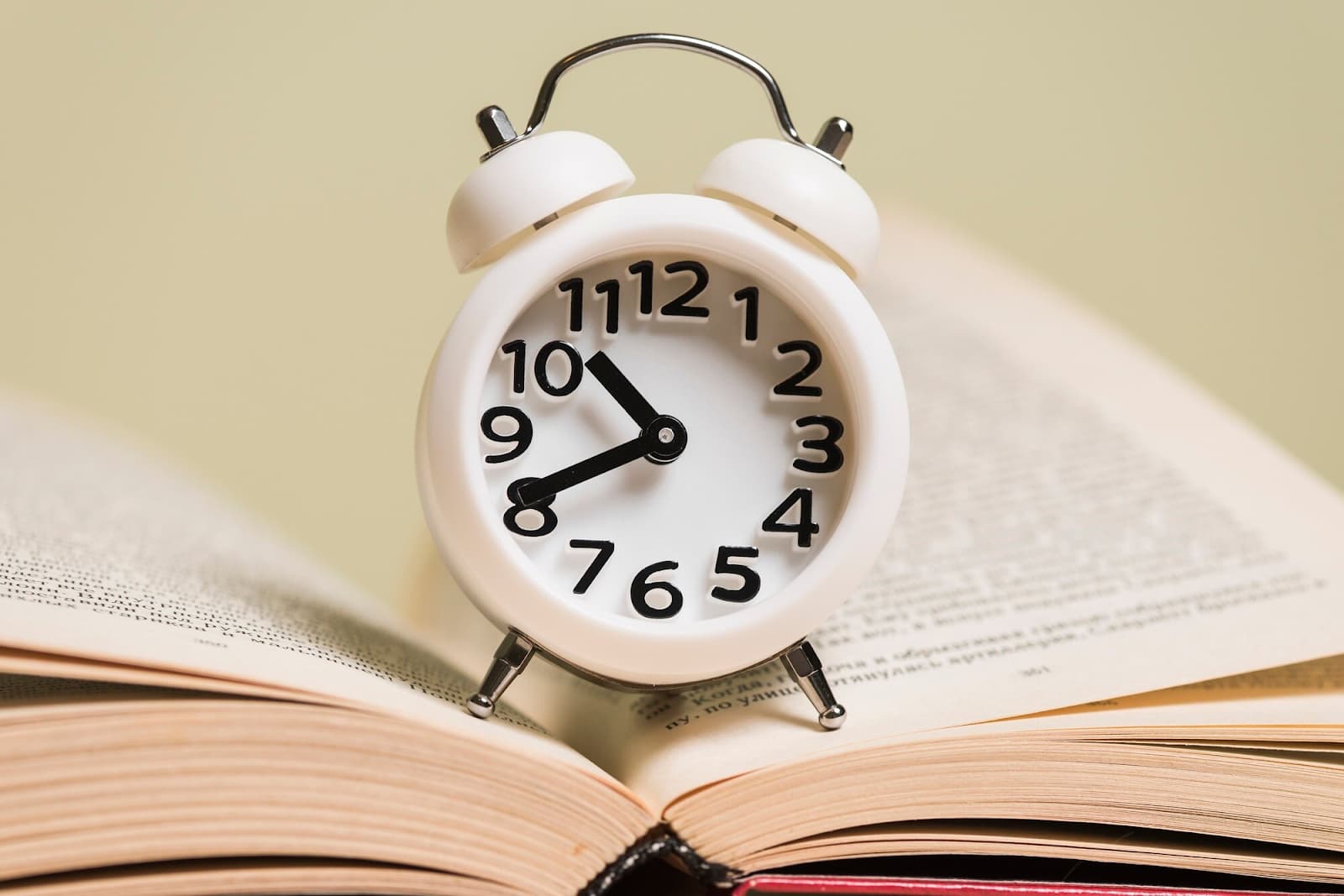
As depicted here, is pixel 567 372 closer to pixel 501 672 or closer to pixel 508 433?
pixel 508 433

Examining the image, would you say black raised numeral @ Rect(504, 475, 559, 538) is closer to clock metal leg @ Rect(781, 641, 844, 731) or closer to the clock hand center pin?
the clock hand center pin

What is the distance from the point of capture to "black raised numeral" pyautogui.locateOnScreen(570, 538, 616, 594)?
2.72 ft

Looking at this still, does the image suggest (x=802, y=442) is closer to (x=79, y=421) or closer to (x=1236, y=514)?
(x=1236, y=514)

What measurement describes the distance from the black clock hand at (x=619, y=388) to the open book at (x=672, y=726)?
9.1 inches

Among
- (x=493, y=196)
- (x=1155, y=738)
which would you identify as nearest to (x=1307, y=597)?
(x=1155, y=738)

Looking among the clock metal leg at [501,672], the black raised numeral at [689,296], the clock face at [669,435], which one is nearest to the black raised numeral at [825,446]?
the clock face at [669,435]

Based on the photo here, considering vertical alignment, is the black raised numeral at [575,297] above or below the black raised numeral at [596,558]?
above

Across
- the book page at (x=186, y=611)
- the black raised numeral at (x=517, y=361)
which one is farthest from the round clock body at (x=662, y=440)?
the book page at (x=186, y=611)

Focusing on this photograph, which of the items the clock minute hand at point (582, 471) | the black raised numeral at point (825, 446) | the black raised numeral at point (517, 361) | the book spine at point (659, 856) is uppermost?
the black raised numeral at point (825, 446)

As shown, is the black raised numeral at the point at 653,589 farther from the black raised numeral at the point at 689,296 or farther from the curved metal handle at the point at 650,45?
the curved metal handle at the point at 650,45

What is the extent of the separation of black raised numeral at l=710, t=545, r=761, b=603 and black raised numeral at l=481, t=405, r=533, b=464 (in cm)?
16

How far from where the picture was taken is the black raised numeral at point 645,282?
83cm

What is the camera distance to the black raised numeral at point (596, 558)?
2.72ft

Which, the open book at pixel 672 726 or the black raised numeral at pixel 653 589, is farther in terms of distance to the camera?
the black raised numeral at pixel 653 589
